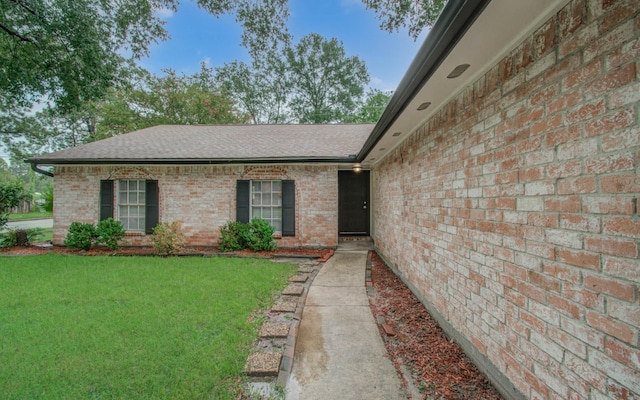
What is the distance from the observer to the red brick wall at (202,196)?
27.0 feet

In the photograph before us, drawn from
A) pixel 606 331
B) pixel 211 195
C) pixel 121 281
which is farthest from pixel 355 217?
pixel 606 331

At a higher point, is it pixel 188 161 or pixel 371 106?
pixel 371 106

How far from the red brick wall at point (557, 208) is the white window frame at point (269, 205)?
594 centimetres

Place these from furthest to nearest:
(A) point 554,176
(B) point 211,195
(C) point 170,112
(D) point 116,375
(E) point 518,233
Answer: (C) point 170,112
(B) point 211,195
(D) point 116,375
(E) point 518,233
(A) point 554,176

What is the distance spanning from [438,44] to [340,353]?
9.25 ft

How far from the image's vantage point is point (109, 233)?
7.79 meters

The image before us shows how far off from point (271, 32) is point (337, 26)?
13.4 feet

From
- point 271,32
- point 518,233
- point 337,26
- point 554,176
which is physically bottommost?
point 518,233

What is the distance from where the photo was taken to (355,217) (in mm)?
9844

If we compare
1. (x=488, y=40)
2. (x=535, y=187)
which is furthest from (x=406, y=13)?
(x=535, y=187)

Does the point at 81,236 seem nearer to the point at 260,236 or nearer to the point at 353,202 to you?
the point at 260,236

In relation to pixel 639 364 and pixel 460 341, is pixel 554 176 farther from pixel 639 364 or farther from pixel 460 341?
pixel 460 341

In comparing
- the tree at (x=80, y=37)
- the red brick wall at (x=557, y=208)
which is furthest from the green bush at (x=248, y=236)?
the red brick wall at (x=557, y=208)

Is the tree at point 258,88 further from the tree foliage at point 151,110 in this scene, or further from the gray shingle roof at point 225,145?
the gray shingle roof at point 225,145
